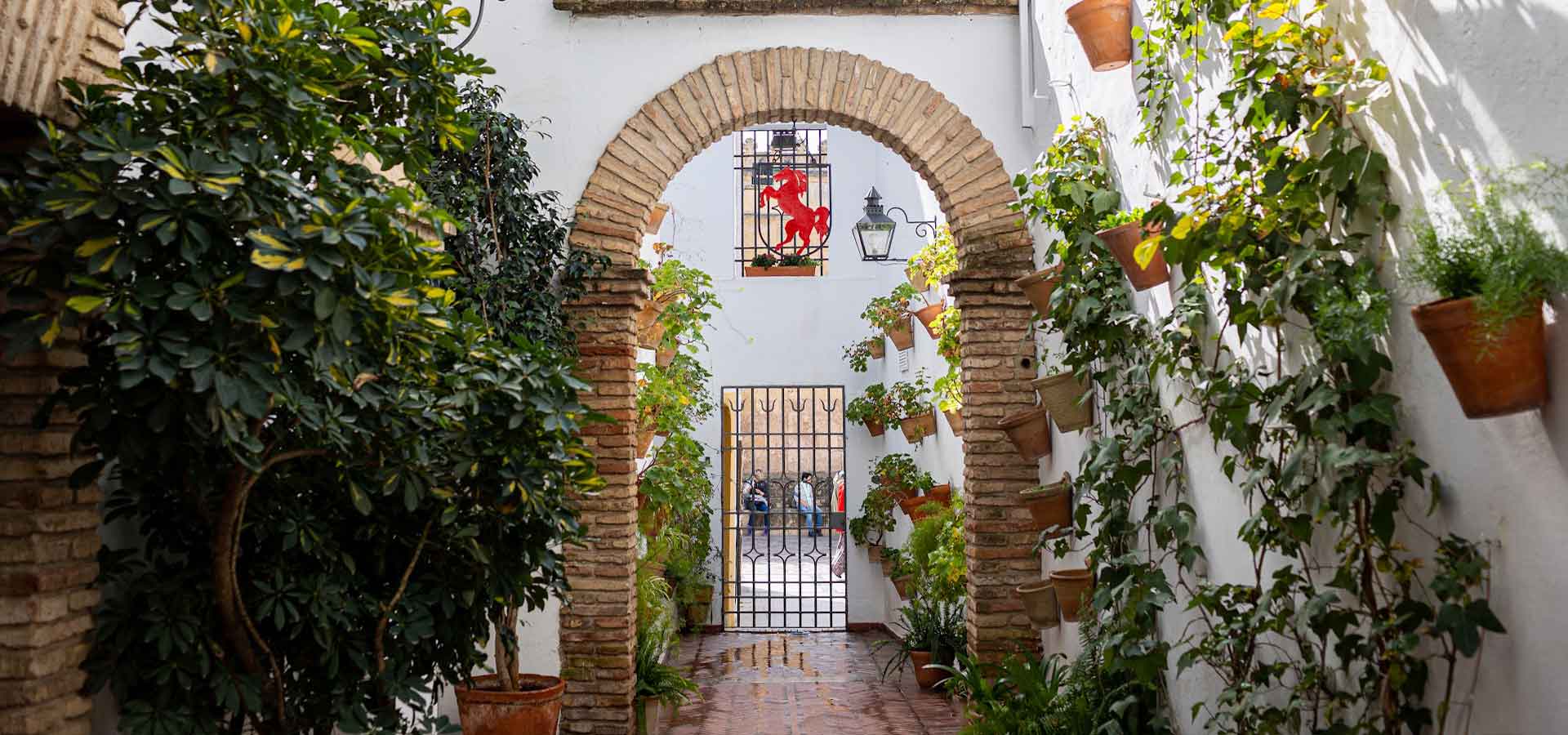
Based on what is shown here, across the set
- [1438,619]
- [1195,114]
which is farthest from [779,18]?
[1438,619]

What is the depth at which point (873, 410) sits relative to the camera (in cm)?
1072

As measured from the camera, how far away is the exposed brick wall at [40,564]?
111 inches

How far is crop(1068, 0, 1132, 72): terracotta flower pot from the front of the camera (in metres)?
4.85

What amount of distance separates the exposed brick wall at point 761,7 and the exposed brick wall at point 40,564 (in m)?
3.96

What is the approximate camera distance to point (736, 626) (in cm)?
1150

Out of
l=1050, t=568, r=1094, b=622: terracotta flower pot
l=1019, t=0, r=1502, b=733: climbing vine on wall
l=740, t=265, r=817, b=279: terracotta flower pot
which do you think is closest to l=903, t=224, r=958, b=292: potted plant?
l=1050, t=568, r=1094, b=622: terracotta flower pot

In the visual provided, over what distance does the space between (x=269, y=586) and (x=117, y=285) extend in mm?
977

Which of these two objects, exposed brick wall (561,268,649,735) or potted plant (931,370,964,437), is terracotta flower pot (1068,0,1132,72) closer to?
potted plant (931,370,964,437)

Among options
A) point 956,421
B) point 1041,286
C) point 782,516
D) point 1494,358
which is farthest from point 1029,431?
point 782,516

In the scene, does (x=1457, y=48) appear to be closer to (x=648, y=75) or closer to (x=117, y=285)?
(x=117, y=285)

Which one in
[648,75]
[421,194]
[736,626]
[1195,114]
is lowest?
[736,626]

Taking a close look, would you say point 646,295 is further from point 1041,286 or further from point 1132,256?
point 1132,256

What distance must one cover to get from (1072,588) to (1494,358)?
3291 millimetres

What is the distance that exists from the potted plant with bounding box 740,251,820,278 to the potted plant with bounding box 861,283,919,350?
1002mm
